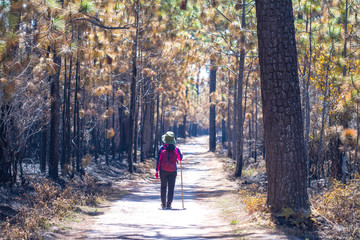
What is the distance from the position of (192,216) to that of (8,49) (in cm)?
549

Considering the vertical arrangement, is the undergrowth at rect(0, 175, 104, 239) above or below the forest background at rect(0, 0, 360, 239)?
below

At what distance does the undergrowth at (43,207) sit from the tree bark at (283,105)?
4.41 m

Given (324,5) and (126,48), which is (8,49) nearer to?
(324,5)

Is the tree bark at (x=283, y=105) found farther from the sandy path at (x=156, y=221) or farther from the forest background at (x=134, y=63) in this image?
the sandy path at (x=156, y=221)

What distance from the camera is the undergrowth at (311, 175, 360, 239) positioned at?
6.73 meters

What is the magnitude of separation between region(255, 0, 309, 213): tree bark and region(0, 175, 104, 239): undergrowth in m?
4.41

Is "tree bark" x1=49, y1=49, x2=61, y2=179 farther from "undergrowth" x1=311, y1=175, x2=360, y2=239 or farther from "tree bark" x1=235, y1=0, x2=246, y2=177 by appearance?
"undergrowth" x1=311, y1=175, x2=360, y2=239

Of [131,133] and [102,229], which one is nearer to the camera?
[102,229]

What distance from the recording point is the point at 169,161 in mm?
10617

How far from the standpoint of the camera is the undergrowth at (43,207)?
6.89m

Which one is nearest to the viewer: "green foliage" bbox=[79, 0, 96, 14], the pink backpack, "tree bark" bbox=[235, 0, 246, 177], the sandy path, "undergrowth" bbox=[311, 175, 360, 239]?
"undergrowth" bbox=[311, 175, 360, 239]

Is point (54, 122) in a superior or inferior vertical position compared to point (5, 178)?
superior

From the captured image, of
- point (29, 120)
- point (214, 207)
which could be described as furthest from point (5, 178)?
point (214, 207)

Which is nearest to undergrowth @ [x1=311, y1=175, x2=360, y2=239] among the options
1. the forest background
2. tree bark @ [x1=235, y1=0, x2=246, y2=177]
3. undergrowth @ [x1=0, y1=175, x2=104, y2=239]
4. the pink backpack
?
the forest background
